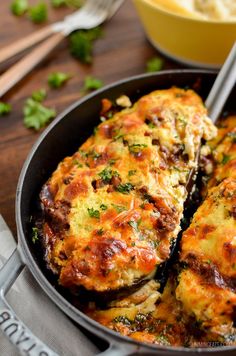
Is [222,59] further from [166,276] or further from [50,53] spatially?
[166,276]

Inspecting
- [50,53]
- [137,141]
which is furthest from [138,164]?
[50,53]

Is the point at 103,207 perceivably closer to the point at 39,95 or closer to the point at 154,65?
the point at 39,95

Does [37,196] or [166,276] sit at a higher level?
[37,196]

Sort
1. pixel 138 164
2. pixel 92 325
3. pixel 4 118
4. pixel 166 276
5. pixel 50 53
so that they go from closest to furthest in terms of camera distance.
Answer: pixel 92 325 < pixel 166 276 < pixel 138 164 < pixel 4 118 < pixel 50 53

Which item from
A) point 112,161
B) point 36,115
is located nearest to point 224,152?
point 112,161

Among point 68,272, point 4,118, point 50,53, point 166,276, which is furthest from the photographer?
point 50,53

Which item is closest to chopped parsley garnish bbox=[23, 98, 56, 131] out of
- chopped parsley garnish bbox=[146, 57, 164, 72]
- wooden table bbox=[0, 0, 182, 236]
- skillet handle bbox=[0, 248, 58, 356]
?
wooden table bbox=[0, 0, 182, 236]

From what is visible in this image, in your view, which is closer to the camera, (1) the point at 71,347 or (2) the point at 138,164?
(1) the point at 71,347
